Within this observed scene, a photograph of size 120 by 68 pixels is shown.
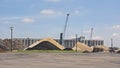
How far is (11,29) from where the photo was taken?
435 feet

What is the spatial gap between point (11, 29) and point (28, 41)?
6590 centimetres

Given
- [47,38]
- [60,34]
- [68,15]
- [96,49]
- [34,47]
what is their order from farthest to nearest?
[68,15]
[60,34]
[47,38]
[34,47]
[96,49]

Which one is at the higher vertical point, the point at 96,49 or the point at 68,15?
the point at 68,15

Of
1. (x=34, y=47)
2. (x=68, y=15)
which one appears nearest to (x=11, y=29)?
(x=34, y=47)

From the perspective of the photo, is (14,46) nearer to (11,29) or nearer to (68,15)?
(11,29)

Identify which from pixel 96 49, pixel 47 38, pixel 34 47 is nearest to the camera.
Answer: pixel 96 49

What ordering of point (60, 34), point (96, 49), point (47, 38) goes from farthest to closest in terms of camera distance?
point (60, 34)
point (47, 38)
point (96, 49)

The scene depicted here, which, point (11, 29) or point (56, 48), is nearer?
point (11, 29)

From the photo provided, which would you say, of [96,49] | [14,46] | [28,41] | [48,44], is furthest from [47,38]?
[28,41]

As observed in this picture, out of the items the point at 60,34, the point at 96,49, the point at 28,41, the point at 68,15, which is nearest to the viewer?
the point at 96,49

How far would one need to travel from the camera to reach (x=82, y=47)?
498 feet

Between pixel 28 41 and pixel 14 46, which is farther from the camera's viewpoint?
pixel 28 41

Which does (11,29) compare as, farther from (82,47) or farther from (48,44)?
(82,47)

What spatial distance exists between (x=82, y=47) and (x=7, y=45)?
32258 mm
